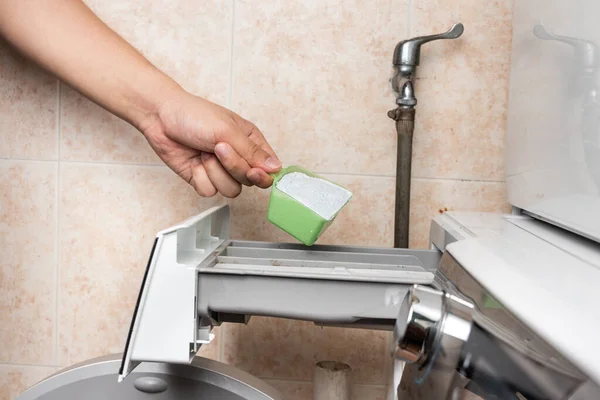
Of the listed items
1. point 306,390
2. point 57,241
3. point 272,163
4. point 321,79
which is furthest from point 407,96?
point 57,241

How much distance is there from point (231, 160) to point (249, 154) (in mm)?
26

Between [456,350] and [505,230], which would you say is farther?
[505,230]

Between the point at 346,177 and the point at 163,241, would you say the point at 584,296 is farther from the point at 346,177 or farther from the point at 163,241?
the point at 346,177

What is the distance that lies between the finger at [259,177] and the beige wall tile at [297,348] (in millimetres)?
326

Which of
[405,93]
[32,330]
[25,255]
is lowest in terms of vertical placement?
[32,330]

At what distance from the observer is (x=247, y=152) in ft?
2.65

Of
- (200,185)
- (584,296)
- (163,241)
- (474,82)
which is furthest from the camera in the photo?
(474,82)

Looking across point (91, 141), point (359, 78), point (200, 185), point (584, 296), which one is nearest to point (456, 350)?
point (584, 296)

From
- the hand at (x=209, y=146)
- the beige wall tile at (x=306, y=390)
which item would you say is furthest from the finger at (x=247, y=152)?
the beige wall tile at (x=306, y=390)

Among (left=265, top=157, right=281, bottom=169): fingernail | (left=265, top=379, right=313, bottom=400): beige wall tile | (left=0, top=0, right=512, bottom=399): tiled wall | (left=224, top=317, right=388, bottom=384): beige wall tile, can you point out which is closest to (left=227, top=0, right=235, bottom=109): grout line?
(left=0, top=0, right=512, bottom=399): tiled wall

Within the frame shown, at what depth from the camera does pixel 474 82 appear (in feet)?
3.26

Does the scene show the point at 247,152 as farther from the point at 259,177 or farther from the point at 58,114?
the point at 58,114

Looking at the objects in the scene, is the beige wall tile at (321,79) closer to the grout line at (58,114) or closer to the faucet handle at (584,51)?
the grout line at (58,114)

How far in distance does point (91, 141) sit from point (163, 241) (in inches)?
19.6
